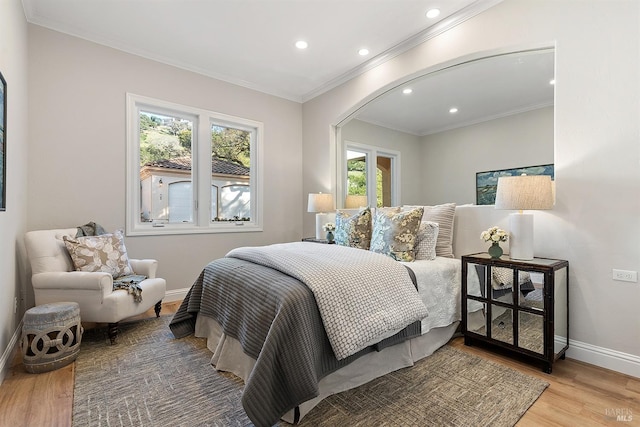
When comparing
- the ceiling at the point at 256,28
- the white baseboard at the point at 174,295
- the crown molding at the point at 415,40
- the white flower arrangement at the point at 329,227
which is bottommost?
the white baseboard at the point at 174,295

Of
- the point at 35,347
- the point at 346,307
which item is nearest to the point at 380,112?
the point at 346,307

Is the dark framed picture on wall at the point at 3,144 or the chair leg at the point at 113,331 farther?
the chair leg at the point at 113,331

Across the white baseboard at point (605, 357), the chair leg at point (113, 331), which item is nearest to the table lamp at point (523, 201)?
the white baseboard at point (605, 357)

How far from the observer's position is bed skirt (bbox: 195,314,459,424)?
182cm

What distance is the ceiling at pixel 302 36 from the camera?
2.78m

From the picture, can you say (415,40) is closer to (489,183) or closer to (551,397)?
(489,183)

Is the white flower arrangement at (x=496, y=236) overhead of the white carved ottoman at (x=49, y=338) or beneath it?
overhead

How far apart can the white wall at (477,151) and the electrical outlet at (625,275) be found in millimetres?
917

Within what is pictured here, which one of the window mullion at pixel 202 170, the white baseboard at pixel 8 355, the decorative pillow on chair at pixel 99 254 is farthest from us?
the window mullion at pixel 202 170

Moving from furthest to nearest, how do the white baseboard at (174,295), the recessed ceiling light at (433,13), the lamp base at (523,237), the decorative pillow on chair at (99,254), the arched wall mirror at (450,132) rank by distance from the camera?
the white baseboard at (174,295) < the recessed ceiling light at (433,13) < the decorative pillow on chair at (99,254) < the arched wall mirror at (450,132) < the lamp base at (523,237)

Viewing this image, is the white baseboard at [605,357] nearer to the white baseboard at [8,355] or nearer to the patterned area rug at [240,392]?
the patterned area rug at [240,392]

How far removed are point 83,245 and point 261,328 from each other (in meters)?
2.08

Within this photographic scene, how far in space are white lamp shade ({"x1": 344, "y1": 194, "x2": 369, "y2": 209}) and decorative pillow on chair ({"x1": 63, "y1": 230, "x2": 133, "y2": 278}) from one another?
2.69 metres

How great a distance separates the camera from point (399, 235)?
106 inches
